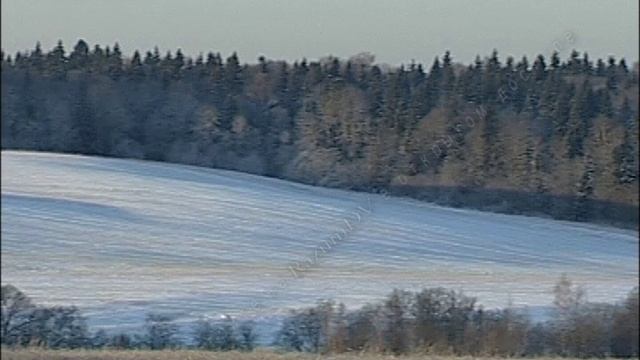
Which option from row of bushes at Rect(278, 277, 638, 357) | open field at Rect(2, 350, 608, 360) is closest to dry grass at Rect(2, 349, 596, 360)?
open field at Rect(2, 350, 608, 360)

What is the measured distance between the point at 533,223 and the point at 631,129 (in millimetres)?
1063

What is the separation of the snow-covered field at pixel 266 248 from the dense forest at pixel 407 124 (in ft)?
0.93

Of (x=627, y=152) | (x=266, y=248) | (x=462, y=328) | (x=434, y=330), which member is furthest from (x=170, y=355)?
(x=627, y=152)

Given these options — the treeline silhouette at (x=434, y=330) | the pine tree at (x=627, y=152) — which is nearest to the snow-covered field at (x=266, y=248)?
the treeline silhouette at (x=434, y=330)

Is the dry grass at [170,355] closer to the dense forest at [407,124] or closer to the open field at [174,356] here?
the open field at [174,356]

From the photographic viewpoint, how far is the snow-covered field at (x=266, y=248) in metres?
→ 8.77

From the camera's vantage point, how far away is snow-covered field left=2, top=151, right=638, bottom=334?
8766 mm

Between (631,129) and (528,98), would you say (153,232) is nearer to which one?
(528,98)

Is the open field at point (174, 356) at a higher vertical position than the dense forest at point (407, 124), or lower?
lower

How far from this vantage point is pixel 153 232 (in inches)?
420

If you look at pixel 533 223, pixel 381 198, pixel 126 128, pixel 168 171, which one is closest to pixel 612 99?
pixel 533 223

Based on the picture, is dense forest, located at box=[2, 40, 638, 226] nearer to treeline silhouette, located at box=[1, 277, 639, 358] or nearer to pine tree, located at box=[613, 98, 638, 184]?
pine tree, located at box=[613, 98, 638, 184]

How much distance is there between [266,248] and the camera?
36.0ft

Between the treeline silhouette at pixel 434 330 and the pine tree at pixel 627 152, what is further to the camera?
the treeline silhouette at pixel 434 330
